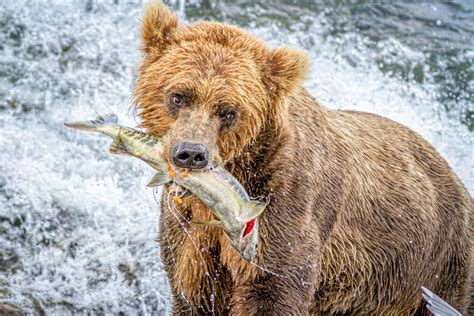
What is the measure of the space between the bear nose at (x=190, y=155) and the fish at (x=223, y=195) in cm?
9

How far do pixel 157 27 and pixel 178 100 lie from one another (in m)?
0.50

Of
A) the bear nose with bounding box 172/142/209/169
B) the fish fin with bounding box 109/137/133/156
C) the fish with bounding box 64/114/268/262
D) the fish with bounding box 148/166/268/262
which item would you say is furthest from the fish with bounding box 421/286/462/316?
the fish fin with bounding box 109/137/133/156

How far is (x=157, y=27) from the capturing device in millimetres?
5207

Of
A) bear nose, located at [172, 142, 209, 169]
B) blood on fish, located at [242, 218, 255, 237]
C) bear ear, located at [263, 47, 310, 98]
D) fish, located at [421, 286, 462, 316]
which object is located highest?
bear ear, located at [263, 47, 310, 98]

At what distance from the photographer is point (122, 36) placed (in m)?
10.6

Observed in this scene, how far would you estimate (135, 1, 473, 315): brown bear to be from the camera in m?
4.99

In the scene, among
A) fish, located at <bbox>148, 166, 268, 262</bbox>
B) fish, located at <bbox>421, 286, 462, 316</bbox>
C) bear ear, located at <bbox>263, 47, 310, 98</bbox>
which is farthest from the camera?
fish, located at <bbox>421, 286, 462, 316</bbox>

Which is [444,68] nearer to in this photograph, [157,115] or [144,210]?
[144,210]

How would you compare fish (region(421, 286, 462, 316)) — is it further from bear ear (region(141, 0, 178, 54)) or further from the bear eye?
bear ear (region(141, 0, 178, 54))

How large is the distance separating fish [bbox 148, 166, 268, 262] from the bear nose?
91 mm

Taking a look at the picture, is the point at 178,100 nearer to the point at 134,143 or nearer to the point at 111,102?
the point at 134,143

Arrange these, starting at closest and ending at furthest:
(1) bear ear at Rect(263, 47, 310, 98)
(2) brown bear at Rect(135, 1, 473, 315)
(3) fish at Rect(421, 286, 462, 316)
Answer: (2) brown bear at Rect(135, 1, 473, 315), (1) bear ear at Rect(263, 47, 310, 98), (3) fish at Rect(421, 286, 462, 316)

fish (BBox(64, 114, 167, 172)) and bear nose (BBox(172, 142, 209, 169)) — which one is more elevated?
bear nose (BBox(172, 142, 209, 169))

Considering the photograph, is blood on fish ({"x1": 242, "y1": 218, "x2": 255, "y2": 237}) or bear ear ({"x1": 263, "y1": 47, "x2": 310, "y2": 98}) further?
bear ear ({"x1": 263, "y1": 47, "x2": 310, "y2": 98})
